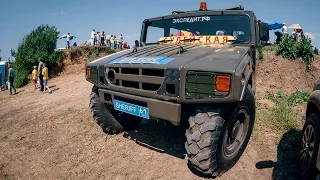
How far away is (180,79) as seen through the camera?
2771 mm

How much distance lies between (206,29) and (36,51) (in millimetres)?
16079

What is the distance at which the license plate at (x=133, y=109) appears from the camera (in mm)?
3206

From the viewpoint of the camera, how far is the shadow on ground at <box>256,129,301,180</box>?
319 centimetres

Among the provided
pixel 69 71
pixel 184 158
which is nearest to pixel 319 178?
pixel 184 158

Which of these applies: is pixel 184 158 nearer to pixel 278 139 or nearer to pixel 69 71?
pixel 278 139

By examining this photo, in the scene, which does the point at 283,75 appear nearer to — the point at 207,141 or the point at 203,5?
the point at 203,5

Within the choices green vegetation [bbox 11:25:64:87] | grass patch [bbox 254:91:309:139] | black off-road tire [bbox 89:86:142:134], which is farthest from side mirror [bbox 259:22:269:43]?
green vegetation [bbox 11:25:64:87]

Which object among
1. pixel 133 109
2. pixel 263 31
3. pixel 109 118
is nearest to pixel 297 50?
pixel 263 31

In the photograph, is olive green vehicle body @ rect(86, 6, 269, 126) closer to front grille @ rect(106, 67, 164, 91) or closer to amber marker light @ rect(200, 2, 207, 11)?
front grille @ rect(106, 67, 164, 91)

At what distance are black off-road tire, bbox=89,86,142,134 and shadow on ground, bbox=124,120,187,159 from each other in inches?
6.4

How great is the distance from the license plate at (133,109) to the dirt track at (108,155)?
0.78 meters

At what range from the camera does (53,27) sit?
18.4 m

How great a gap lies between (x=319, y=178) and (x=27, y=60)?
18602 millimetres

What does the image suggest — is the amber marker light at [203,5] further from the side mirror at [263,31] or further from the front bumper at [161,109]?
the front bumper at [161,109]
